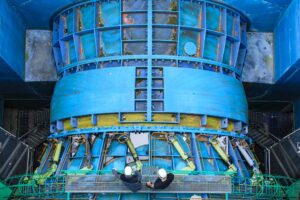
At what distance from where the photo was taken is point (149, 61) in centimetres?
2550

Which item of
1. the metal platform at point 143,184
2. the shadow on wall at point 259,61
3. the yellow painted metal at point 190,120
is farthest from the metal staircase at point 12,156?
the shadow on wall at point 259,61

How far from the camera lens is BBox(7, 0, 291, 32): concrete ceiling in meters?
28.0

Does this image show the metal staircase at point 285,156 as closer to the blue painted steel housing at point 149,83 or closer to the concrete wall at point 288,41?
the blue painted steel housing at point 149,83

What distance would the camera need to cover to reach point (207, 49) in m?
27.1

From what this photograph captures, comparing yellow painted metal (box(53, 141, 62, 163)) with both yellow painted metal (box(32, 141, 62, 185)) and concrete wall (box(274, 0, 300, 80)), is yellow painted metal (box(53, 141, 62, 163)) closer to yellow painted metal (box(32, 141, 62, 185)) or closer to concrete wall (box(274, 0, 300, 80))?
yellow painted metal (box(32, 141, 62, 185))

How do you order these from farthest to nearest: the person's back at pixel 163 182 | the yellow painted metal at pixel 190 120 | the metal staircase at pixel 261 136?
1. the metal staircase at pixel 261 136
2. the yellow painted metal at pixel 190 120
3. the person's back at pixel 163 182

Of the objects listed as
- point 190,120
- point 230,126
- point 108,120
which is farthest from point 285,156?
point 108,120

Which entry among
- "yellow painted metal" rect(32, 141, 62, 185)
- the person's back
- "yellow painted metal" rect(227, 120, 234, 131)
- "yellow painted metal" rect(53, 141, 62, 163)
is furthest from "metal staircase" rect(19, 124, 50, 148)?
the person's back

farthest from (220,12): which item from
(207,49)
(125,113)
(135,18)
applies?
(125,113)

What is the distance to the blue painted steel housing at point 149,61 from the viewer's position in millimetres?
25344

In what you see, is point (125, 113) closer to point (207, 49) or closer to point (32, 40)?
point (207, 49)

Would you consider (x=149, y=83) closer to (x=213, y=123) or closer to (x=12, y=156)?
(x=213, y=123)

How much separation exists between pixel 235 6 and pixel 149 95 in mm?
6794

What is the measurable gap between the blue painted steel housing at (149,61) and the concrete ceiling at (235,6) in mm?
713
